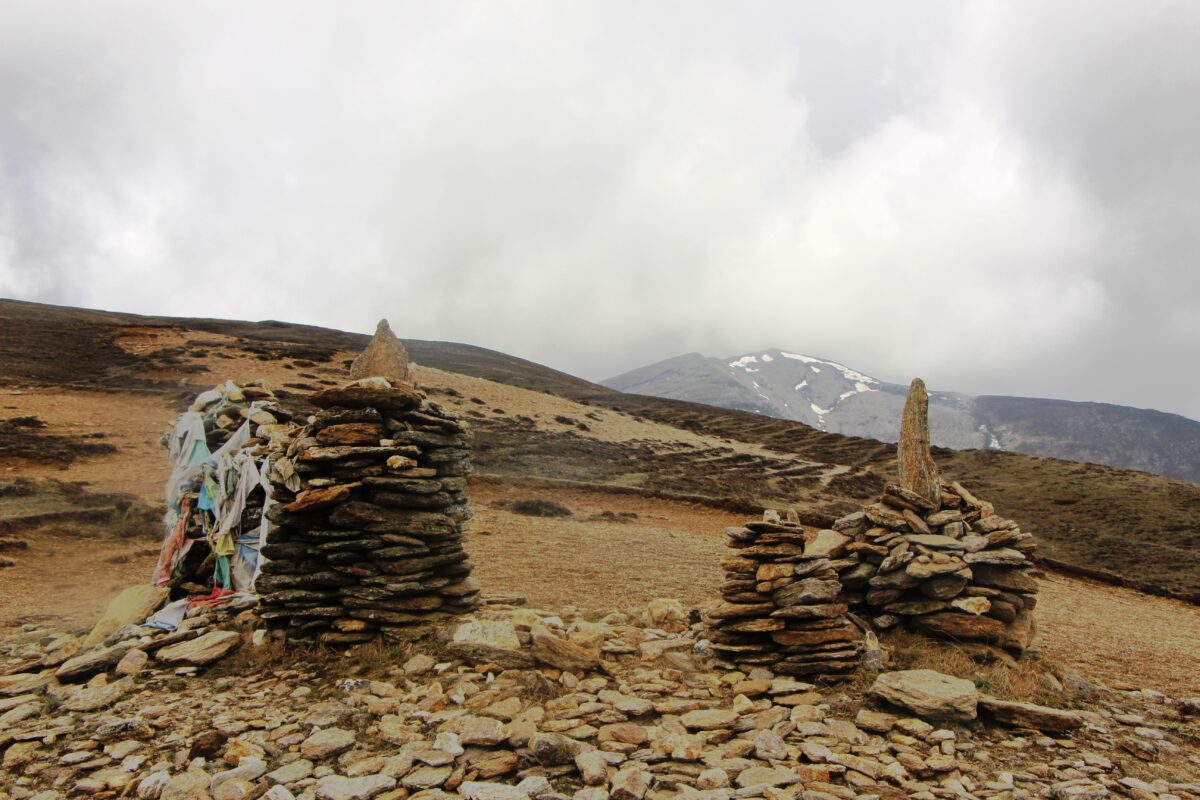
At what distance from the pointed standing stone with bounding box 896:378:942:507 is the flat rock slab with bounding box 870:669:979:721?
131 inches

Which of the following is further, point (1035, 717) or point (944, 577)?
point (944, 577)

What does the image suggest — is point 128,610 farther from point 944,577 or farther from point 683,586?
point 944,577

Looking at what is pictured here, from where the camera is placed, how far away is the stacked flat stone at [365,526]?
7.77 m

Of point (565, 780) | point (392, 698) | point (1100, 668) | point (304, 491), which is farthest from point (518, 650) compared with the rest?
point (1100, 668)

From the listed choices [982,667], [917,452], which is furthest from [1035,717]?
[917,452]

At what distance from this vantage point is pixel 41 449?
2314 centimetres

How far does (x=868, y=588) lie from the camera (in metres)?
8.22

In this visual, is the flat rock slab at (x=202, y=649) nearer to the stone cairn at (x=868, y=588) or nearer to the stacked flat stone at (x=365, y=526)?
the stacked flat stone at (x=365, y=526)

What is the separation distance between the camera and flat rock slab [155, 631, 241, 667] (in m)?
7.21

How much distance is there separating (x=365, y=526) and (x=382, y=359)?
3.07 metres

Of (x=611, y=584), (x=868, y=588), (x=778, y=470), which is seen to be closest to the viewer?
(x=868, y=588)

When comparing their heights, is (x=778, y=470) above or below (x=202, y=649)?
above

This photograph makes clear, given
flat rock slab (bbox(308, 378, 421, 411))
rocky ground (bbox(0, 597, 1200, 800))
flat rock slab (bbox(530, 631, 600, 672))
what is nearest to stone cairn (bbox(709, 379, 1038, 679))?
rocky ground (bbox(0, 597, 1200, 800))

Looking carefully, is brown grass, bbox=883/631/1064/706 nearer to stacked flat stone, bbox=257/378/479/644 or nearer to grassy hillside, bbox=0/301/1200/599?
stacked flat stone, bbox=257/378/479/644
